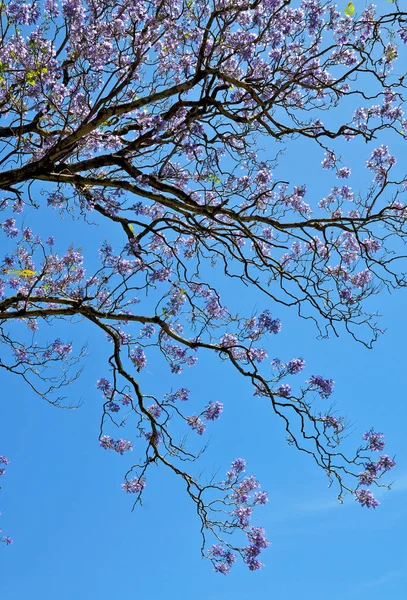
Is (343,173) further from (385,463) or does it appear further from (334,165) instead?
(385,463)

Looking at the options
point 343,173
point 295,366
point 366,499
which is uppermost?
point 343,173

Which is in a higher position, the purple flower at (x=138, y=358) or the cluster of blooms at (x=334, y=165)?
the cluster of blooms at (x=334, y=165)

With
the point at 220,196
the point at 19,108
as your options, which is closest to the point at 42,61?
the point at 19,108

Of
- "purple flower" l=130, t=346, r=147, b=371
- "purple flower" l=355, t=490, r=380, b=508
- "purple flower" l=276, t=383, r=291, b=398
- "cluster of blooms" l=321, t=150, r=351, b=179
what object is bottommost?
"purple flower" l=355, t=490, r=380, b=508

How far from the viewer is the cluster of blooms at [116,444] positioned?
8.01m

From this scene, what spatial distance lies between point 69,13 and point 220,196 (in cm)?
212

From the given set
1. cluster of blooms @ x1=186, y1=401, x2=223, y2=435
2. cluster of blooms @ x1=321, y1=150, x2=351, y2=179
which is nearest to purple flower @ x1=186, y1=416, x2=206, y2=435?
cluster of blooms @ x1=186, y1=401, x2=223, y2=435

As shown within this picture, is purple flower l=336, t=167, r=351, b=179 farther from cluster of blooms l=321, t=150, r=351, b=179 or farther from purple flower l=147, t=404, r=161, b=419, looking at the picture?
purple flower l=147, t=404, r=161, b=419

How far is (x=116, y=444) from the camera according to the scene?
8055 millimetres

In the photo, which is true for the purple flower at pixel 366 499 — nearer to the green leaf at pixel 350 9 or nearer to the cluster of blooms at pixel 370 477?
the cluster of blooms at pixel 370 477

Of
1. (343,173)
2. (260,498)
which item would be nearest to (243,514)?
(260,498)

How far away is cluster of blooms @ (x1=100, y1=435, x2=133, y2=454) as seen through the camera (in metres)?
8.01

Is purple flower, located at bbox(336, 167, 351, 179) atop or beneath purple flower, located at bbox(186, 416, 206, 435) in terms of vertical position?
atop

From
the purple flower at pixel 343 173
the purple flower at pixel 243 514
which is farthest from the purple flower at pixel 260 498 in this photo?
the purple flower at pixel 343 173
